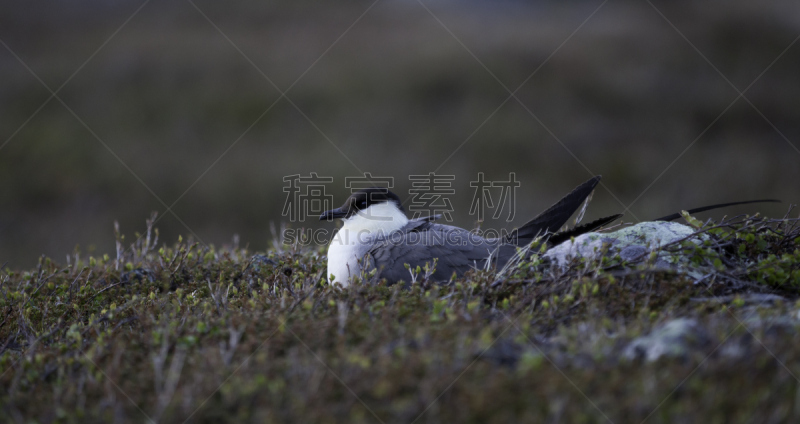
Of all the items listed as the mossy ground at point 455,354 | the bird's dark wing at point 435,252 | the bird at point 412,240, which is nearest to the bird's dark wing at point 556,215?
the bird at point 412,240

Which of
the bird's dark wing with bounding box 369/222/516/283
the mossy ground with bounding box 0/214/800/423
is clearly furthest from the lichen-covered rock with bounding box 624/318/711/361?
the bird's dark wing with bounding box 369/222/516/283

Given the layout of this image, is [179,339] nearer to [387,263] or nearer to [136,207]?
[387,263]

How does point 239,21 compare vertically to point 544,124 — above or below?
above

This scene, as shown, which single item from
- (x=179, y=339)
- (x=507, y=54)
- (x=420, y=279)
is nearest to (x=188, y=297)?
(x=179, y=339)

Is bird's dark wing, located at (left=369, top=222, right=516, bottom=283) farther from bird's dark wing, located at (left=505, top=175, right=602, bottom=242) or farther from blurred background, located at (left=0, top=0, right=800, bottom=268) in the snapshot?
blurred background, located at (left=0, top=0, right=800, bottom=268)

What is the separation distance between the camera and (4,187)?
11.5 m

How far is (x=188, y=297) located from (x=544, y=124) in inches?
397

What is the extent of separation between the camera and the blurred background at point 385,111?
1138 centimetres

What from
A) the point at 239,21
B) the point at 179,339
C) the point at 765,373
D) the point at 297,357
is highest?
the point at 239,21

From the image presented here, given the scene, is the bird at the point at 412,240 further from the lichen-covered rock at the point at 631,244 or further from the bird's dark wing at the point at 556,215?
the lichen-covered rock at the point at 631,244

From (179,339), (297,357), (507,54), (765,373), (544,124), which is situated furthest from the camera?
(507,54)

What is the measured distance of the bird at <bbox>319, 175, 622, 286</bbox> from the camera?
15.2ft

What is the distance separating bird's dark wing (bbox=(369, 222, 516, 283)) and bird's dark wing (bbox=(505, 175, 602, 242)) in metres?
0.26

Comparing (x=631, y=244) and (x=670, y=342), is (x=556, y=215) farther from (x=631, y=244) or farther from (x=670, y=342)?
(x=670, y=342)
